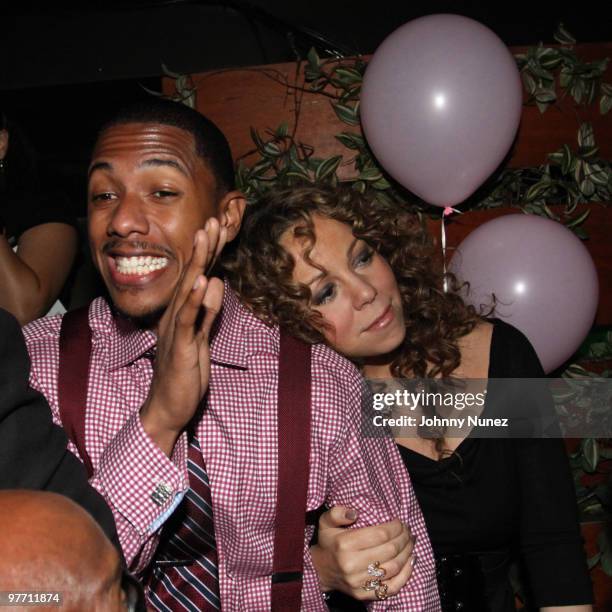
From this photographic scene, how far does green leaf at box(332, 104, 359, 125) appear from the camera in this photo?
2.54 metres

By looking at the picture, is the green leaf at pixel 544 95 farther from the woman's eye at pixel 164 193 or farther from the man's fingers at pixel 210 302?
the man's fingers at pixel 210 302

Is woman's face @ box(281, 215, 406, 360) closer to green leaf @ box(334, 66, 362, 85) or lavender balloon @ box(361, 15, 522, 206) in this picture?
lavender balloon @ box(361, 15, 522, 206)

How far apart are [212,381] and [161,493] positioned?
340 mm

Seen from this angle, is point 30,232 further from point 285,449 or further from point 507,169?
point 507,169

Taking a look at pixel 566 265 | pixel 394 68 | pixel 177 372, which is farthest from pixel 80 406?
pixel 566 265

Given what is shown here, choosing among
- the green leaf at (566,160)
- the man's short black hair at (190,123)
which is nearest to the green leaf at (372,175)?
the green leaf at (566,160)

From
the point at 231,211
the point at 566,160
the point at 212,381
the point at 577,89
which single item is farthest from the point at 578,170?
the point at 212,381

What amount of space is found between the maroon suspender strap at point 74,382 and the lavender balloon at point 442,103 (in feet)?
3.46

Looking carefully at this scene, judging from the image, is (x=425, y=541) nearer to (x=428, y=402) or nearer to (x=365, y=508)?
(x=365, y=508)

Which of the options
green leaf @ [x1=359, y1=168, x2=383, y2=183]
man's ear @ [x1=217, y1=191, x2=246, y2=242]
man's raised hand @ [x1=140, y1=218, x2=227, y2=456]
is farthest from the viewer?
green leaf @ [x1=359, y1=168, x2=383, y2=183]

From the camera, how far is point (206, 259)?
1180 mm

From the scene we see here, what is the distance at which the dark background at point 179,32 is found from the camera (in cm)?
407

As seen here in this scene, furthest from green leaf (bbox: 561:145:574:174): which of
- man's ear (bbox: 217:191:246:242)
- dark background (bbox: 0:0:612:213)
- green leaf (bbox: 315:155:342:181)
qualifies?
dark background (bbox: 0:0:612:213)

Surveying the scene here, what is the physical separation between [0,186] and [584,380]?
74.4 inches
